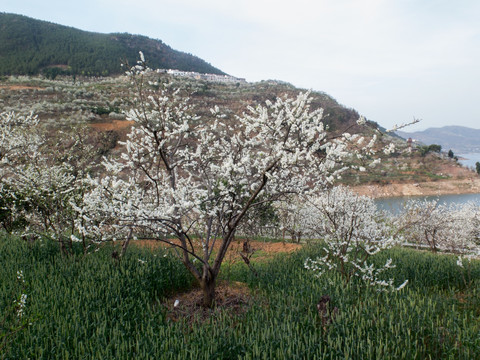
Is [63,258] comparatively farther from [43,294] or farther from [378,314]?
[378,314]

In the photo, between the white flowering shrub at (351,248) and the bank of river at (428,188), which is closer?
the white flowering shrub at (351,248)

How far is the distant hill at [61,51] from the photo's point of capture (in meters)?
76.5

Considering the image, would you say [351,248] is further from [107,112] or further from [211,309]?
[107,112]

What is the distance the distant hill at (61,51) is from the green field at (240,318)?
222ft

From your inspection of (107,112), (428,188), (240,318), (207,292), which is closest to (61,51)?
(107,112)

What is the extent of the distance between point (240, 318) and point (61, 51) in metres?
107

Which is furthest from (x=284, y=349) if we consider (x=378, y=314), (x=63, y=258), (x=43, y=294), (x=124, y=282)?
(x=63, y=258)

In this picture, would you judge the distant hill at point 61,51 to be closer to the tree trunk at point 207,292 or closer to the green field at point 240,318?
the green field at point 240,318

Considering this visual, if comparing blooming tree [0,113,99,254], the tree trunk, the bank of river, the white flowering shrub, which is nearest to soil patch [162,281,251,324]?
the tree trunk

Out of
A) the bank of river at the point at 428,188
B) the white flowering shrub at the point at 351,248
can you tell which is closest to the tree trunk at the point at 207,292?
the white flowering shrub at the point at 351,248

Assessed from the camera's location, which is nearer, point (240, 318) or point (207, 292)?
point (240, 318)

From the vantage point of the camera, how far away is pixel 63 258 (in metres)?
6.68

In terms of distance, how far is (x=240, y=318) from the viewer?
4.32 metres

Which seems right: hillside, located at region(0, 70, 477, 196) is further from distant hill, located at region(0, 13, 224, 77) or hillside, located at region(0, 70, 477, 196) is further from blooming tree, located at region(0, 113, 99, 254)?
blooming tree, located at region(0, 113, 99, 254)
